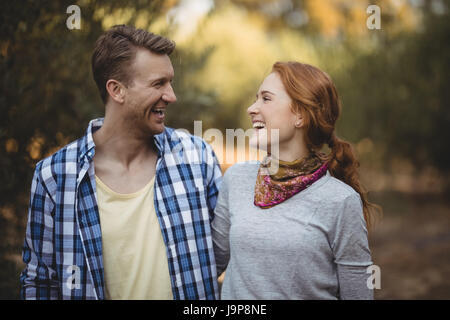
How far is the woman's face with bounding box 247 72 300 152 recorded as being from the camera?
204 cm

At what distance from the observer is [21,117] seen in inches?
104

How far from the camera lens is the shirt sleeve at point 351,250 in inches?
73.5

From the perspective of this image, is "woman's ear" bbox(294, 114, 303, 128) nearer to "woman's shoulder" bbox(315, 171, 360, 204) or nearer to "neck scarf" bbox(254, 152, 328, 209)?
"neck scarf" bbox(254, 152, 328, 209)

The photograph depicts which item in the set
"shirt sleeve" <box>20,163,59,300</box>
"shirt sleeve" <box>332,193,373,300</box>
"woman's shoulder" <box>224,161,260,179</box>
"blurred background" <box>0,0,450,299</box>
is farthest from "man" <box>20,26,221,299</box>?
"shirt sleeve" <box>332,193,373,300</box>

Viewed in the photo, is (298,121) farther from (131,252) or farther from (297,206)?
(131,252)

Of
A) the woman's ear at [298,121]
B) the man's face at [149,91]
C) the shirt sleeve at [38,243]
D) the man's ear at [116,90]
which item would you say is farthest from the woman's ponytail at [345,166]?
the shirt sleeve at [38,243]

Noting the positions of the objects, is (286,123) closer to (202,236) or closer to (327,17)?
(202,236)

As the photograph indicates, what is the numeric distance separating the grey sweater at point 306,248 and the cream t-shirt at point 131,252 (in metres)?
0.41

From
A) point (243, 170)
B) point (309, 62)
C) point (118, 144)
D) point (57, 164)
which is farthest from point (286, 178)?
point (309, 62)

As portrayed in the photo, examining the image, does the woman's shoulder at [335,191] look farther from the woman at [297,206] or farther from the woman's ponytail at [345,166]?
the woman's ponytail at [345,166]

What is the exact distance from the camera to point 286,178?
205 cm

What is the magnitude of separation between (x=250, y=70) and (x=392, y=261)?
22.3ft

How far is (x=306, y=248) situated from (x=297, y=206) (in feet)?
0.68
